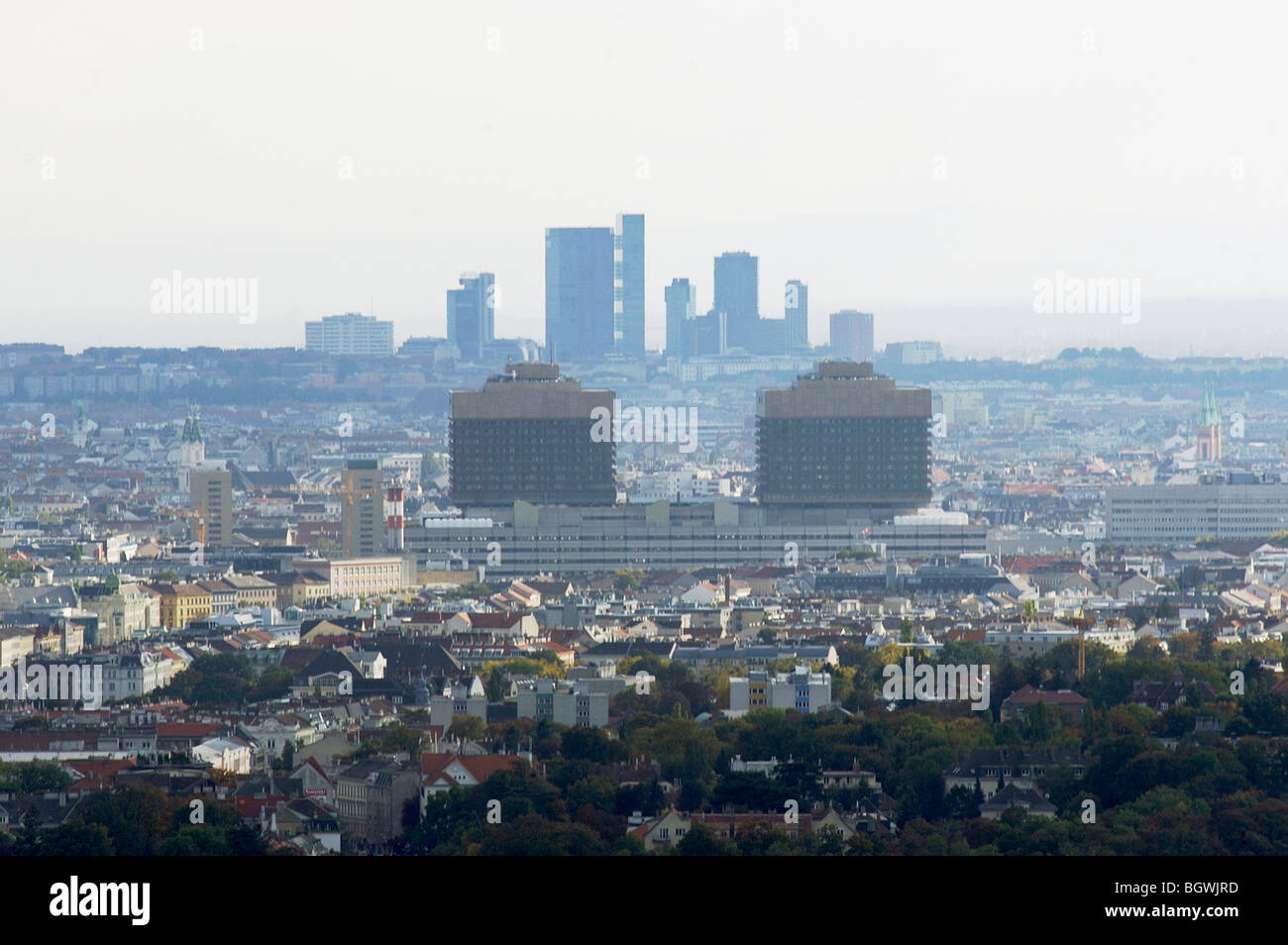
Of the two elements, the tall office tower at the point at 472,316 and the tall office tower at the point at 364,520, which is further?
the tall office tower at the point at 472,316

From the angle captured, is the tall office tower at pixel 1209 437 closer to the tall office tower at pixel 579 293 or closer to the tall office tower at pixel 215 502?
the tall office tower at pixel 579 293

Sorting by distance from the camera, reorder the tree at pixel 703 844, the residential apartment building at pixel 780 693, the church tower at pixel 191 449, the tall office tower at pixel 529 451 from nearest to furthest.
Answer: the tree at pixel 703 844 < the residential apartment building at pixel 780 693 < the tall office tower at pixel 529 451 < the church tower at pixel 191 449

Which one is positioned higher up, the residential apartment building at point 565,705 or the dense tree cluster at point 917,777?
the dense tree cluster at point 917,777

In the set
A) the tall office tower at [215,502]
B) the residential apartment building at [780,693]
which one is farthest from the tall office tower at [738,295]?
the residential apartment building at [780,693]

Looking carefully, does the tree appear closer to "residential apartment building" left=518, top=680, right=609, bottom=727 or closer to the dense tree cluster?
the dense tree cluster

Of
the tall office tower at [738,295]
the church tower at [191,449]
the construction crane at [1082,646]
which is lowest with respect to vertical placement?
the church tower at [191,449]
